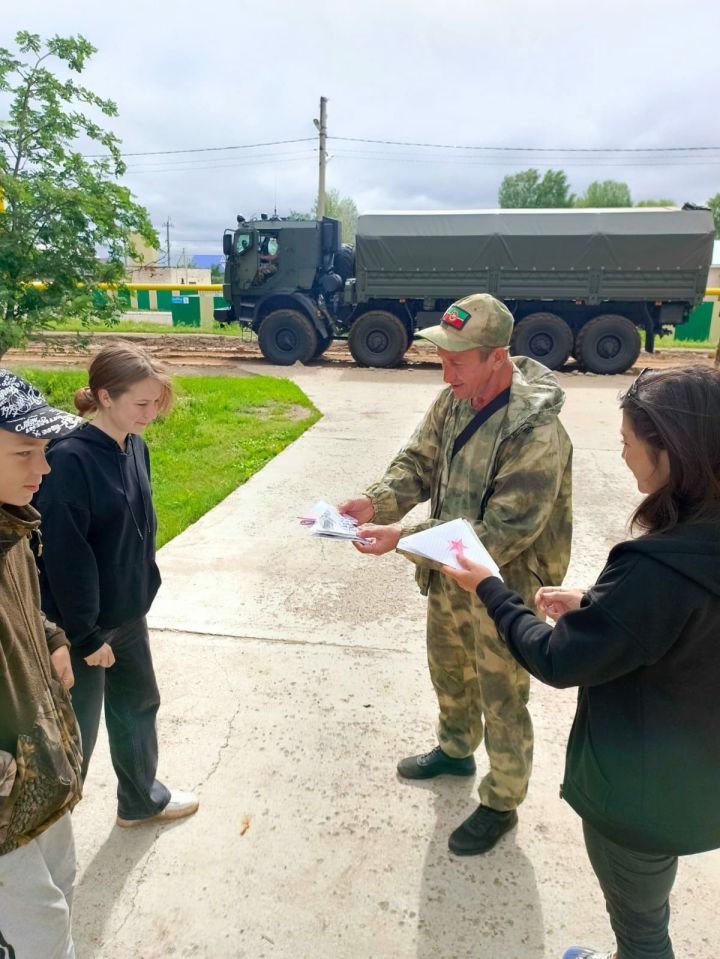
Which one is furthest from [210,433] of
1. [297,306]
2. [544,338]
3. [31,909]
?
[544,338]

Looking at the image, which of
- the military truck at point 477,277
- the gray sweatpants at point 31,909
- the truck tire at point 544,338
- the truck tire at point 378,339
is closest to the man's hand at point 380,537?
the gray sweatpants at point 31,909

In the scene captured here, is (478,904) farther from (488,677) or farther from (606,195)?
(606,195)

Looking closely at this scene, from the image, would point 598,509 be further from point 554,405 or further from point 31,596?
point 31,596

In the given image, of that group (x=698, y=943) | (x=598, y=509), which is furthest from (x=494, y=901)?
(x=598, y=509)

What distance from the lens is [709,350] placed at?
18672mm

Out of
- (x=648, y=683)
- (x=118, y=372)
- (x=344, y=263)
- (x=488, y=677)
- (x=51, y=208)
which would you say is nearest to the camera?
(x=648, y=683)

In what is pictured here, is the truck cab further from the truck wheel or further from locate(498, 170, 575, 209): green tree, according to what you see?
locate(498, 170, 575, 209): green tree

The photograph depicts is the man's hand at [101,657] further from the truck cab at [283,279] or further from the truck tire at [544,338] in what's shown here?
the truck cab at [283,279]

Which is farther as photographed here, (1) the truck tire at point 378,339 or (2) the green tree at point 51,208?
(1) the truck tire at point 378,339

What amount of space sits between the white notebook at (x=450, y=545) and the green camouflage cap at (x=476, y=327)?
24.1 inches

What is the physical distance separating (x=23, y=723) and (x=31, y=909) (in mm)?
386

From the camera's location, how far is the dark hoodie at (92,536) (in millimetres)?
1873

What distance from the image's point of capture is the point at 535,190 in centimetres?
6838

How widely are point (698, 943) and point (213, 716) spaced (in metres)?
1.92
